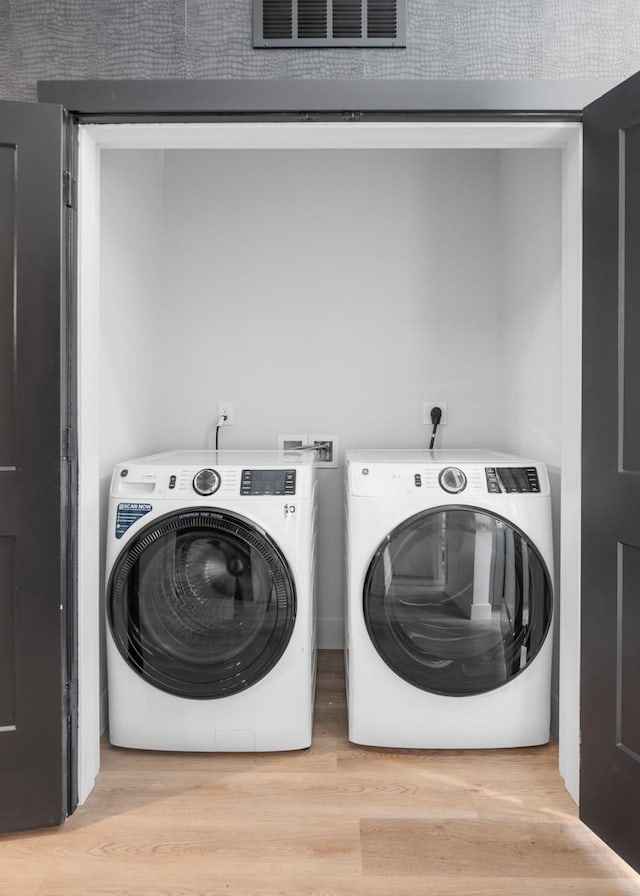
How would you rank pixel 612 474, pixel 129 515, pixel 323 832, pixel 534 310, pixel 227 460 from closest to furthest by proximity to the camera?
pixel 612 474
pixel 323 832
pixel 129 515
pixel 227 460
pixel 534 310

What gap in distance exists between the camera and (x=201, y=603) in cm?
186

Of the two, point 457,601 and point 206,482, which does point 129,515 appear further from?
point 457,601

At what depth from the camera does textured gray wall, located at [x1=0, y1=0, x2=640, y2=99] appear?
1.52m

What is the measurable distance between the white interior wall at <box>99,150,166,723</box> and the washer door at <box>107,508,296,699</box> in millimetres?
160

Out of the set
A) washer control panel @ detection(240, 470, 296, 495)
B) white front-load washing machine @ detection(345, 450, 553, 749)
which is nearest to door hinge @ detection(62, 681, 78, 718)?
washer control panel @ detection(240, 470, 296, 495)

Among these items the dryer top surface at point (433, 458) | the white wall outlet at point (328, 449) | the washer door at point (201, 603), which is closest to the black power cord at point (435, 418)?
the dryer top surface at point (433, 458)

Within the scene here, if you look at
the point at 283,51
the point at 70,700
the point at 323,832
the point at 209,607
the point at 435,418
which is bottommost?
the point at 323,832

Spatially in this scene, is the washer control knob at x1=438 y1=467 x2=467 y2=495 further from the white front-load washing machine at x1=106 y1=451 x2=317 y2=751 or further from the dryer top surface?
the white front-load washing machine at x1=106 y1=451 x2=317 y2=751

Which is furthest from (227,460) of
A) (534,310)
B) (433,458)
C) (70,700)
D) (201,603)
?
(534,310)

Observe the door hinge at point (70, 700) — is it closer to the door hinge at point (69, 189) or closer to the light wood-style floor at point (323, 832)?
the light wood-style floor at point (323, 832)

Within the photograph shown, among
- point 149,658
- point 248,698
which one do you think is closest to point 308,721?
point 248,698

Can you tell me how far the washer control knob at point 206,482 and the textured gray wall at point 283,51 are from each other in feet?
3.58

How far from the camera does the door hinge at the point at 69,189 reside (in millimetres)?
1514

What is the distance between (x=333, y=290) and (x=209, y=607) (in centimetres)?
149
